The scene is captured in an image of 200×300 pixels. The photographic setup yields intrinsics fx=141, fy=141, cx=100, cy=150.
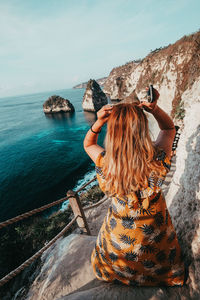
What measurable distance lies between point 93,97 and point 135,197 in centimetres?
6774

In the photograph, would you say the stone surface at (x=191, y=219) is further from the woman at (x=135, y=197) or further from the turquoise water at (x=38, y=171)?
the turquoise water at (x=38, y=171)

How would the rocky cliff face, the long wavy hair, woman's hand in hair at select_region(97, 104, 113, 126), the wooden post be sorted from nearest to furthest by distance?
1. the long wavy hair
2. woman's hand in hair at select_region(97, 104, 113, 126)
3. the wooden post
4. the rocky cliff face

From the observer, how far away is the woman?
136 centimetres

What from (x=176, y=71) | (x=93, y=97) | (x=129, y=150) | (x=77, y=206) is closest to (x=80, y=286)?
(x=77, y=206)

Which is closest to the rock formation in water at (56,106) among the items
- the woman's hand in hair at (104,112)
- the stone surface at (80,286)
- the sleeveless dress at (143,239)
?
the stone surface at (80,286)

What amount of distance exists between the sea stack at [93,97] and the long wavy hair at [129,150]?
66.3m

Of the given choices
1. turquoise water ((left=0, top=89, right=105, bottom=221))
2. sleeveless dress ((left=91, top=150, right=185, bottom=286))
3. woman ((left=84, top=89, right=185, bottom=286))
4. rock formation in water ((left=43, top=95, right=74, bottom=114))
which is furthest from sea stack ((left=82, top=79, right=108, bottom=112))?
sleeveless dress ((left=91, top=150, right=185, bottom=286))

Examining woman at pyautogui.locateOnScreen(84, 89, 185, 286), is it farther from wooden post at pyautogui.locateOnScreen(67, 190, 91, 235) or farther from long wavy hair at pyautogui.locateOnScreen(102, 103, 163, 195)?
wooden post at pyautogui.locateOnScreen(67, 190, 91, 235)

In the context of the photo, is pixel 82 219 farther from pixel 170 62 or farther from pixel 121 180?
pixel 170 62

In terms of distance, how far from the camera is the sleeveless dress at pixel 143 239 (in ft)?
5.15

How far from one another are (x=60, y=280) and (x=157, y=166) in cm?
280

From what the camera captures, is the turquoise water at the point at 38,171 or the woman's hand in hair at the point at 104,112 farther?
the turquoise water at the point at 38,171

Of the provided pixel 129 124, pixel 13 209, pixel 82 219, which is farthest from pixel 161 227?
pixel 13 209

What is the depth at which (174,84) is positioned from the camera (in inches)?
720
